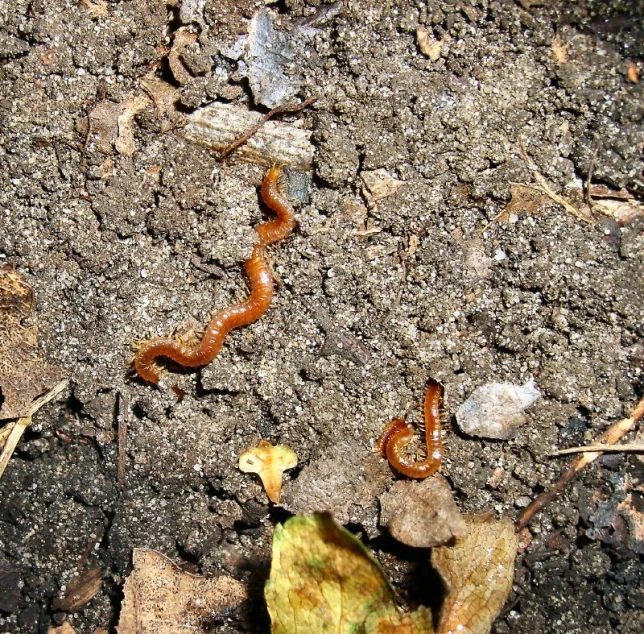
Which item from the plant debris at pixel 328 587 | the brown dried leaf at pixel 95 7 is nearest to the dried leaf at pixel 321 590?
the plant debris at pixel 328 587

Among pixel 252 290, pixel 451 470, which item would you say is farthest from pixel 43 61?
pixel 451 470

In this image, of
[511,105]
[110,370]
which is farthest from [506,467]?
[110,370]

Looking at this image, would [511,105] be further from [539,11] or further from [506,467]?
[506,467]

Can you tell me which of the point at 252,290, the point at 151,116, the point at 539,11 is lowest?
the point at 252,290

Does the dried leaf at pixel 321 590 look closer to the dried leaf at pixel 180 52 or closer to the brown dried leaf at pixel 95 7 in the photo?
the dried leaf at pixel 180 52

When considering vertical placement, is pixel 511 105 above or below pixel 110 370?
above

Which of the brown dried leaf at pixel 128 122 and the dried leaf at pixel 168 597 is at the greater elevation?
the brown dried leaf at pixel 128 122
